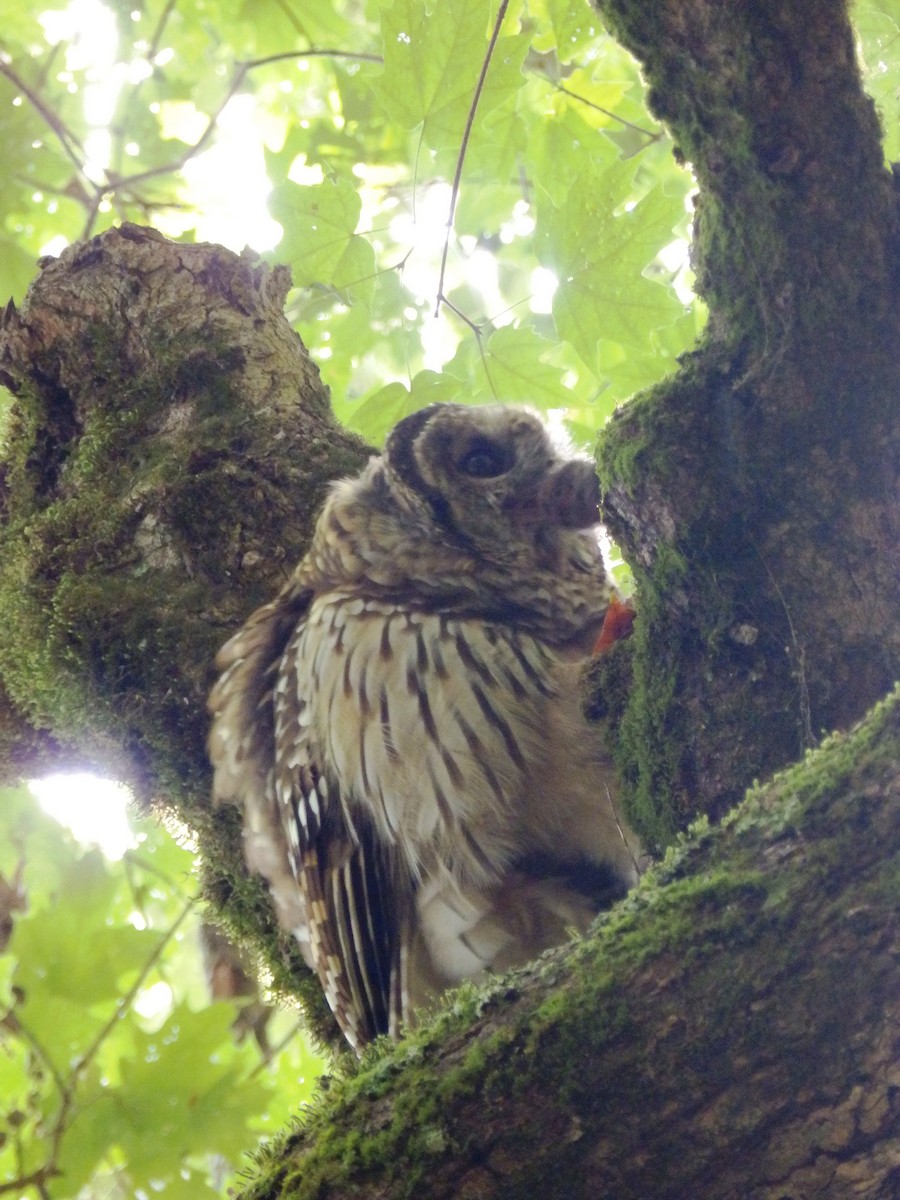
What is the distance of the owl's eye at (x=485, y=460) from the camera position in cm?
240

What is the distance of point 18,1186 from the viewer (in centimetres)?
226

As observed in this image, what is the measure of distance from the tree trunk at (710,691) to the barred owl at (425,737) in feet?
0.65

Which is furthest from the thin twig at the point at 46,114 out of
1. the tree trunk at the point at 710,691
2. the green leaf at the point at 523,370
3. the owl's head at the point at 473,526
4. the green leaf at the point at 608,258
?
the owl's head at the point at 473,526

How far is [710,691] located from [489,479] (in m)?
0.98

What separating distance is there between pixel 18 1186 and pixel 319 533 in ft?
4.84

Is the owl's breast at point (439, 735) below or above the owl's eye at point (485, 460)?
below

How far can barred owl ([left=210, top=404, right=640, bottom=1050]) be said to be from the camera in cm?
205

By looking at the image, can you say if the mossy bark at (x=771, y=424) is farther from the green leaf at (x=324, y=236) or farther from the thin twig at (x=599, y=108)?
the thin twig at (x=599, y=108)

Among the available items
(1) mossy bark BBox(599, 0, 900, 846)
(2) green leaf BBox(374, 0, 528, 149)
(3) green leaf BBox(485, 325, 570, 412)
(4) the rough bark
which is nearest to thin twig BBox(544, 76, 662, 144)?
(2) green leaf BBox(374, 0, 528, 149)

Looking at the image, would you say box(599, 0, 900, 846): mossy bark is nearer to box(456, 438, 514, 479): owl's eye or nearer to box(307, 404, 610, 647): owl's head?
box(307, 404, 610, 647): owl's head

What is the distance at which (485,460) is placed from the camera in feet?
7.94

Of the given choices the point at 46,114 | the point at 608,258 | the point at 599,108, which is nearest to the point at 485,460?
the point at 608,258

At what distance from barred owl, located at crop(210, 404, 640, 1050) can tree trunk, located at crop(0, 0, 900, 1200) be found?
0.20 meters

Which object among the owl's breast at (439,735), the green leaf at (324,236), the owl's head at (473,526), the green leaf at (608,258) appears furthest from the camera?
the green leaf at (324,236)
